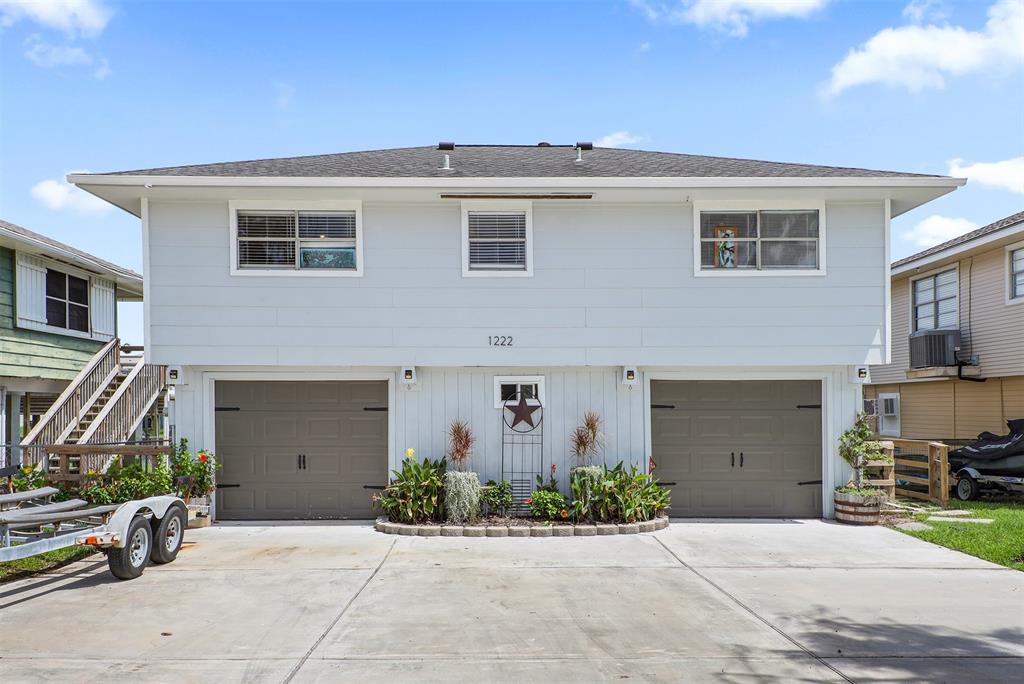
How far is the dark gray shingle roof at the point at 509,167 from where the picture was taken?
11.4 metres

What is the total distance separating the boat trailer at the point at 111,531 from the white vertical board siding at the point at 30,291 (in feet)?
27.8

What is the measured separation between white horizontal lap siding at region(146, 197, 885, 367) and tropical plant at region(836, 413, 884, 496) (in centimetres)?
107

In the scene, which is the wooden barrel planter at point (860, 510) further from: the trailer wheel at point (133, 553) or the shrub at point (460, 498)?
the trailer wheel at point (133, 553)

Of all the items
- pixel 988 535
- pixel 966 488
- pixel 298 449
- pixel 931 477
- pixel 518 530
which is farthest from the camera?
pixel 966 488

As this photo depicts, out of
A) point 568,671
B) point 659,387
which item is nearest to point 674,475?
point 659,387

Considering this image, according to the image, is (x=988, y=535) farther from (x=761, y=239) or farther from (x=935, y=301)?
(x=935, y=301)

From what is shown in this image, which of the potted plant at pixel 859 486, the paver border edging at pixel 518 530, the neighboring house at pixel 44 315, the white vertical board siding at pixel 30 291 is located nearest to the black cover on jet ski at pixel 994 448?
the potted plant at pixel 859 486

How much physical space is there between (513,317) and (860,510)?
19.5 ft

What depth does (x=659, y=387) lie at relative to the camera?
1203 centimetres

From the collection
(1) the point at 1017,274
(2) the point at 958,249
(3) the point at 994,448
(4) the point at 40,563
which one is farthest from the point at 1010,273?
(4) the point at 40,563

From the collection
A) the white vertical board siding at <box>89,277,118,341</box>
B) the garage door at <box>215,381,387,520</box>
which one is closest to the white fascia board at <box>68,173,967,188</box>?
the garage door at <box>215,381,387,520</box>

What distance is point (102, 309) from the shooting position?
19.1 metres

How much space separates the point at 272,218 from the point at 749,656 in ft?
29.7

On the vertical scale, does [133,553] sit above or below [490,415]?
below
